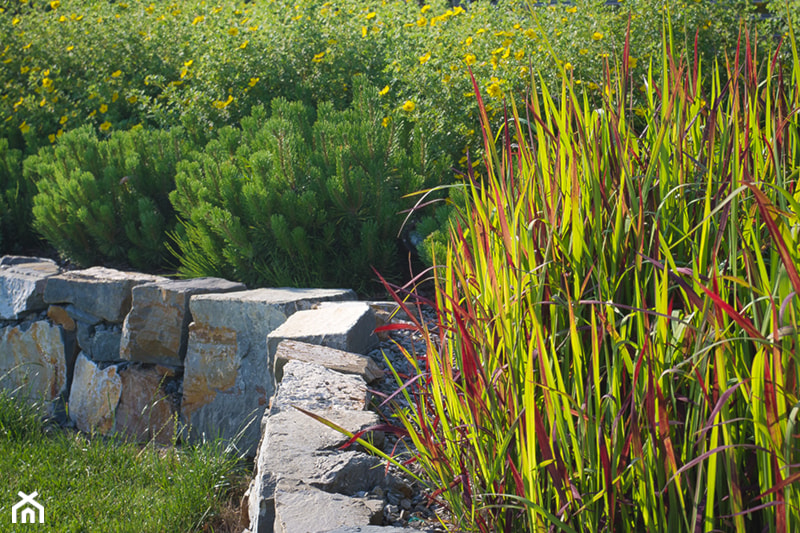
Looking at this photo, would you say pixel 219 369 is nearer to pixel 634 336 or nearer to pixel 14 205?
pixel 634 336

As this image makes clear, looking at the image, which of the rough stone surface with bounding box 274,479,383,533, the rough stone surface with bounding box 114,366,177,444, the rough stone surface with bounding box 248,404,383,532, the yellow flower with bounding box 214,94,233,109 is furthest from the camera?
the yellow flower with bounding box 214,94,233,109

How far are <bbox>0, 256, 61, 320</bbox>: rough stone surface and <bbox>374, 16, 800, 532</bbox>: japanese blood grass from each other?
3.25 meters

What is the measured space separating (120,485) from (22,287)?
1878mm

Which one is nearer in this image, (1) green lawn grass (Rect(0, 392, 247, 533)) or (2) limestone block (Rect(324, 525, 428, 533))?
(2) limestone block (Rect(324, 525, 428, 533))

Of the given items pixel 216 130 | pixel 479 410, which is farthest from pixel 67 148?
pixel 479 410

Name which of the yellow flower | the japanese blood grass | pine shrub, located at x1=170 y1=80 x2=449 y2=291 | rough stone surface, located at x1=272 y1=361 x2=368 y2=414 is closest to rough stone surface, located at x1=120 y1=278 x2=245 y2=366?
pine shrub, located at x1=170 y1=80 x2=449 y2=291

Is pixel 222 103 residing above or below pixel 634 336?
above

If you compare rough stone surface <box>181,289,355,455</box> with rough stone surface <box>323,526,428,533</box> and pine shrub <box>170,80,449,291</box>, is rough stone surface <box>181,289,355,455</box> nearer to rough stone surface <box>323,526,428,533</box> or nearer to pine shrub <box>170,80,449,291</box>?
pine shrub <box>170,80,449,291</box>

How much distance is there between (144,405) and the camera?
398cm

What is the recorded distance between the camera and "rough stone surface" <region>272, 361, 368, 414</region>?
2.35 m

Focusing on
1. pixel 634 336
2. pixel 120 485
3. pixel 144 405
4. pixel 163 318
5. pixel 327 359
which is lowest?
pixel 144 405

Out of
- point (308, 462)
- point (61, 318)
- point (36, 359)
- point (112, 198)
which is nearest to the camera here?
point (308, 462)

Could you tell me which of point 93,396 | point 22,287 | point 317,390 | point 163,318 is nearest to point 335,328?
Answer: point 317,390

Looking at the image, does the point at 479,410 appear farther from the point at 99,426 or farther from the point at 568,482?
the point at 99,426
